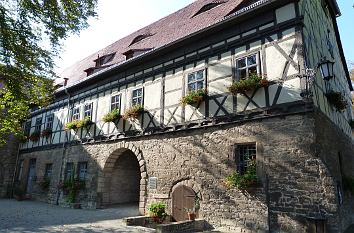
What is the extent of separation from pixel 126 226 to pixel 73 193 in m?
5.46

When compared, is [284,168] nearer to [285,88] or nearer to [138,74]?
[285,88]

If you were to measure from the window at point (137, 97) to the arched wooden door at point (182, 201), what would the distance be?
3.77 meters

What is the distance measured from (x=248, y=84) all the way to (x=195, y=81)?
6.94ft

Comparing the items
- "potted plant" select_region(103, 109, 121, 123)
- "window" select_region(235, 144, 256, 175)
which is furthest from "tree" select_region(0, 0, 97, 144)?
"window" select_region(235, 144, 256, 175)

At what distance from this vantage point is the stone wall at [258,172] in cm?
636

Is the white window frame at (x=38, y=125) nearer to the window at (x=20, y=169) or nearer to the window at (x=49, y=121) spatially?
the window at (x=49, y=121)

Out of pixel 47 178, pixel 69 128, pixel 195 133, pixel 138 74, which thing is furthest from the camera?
pixel 47 178

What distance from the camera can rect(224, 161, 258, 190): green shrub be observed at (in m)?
7.07

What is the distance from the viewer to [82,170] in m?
12.7

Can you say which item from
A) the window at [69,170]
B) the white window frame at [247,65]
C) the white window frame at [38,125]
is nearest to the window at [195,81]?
the white window frame at [247,65]

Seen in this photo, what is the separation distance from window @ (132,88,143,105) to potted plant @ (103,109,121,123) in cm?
80

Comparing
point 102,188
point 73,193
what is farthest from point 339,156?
point 73,193

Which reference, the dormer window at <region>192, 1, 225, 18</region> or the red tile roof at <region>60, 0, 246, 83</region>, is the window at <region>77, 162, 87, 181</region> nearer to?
the red tile roof at <region>60, 0, 246, 83</region>

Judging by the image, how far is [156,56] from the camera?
418 inches
